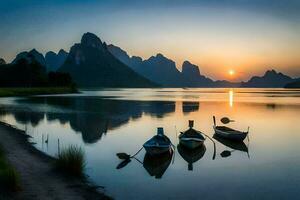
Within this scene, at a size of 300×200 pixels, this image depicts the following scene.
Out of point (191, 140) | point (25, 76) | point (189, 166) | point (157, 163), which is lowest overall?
point (189, 166)

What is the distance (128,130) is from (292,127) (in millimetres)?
24588

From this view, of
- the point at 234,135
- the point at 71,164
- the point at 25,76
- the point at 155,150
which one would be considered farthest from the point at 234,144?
the point at 25,76

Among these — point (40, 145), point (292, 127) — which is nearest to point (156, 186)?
point (40, 145)

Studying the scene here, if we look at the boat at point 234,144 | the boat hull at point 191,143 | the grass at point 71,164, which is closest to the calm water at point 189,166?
the boat at point 234,144

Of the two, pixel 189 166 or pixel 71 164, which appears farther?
pixel 189 166

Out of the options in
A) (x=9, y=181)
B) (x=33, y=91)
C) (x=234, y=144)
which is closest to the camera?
(x=9, y=181)

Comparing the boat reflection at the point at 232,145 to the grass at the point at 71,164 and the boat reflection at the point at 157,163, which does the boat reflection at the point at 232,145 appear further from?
the grass at the point at 71,164

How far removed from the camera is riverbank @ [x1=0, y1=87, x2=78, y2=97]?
12322cm

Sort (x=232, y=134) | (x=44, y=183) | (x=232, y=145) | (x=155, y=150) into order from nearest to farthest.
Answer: (x=44, y=183) < (x=155, y=150) < (x=232, y=145) < (x=232, y=134)

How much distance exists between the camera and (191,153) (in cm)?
3034

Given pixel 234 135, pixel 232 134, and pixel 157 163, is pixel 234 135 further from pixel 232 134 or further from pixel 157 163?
pixel 157 163

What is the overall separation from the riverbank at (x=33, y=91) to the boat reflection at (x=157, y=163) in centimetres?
10412

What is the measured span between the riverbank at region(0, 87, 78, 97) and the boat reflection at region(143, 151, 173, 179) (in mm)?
104119

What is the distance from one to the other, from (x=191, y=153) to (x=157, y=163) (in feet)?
17.4
